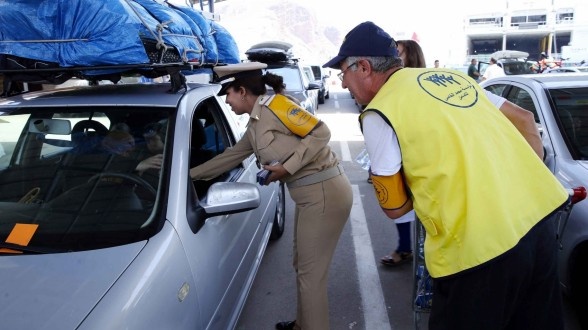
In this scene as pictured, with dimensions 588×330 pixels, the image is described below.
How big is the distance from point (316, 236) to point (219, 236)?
0.53 meters

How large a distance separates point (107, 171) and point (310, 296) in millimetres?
1246

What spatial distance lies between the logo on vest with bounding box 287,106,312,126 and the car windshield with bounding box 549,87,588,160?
194 centimetres

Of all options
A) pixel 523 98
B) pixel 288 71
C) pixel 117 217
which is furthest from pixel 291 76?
pixel 117 217

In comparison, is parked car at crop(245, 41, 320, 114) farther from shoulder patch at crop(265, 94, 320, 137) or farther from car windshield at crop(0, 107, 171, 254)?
car windshield at crop(0, 107, 171, 254)

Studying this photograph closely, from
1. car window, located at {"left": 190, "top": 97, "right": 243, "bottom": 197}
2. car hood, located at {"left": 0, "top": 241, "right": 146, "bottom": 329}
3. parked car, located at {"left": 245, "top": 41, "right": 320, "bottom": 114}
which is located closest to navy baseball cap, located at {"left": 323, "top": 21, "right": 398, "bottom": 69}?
car hood, located at {"left": 0, "top": 241, "right": 146, "bottom": 329}

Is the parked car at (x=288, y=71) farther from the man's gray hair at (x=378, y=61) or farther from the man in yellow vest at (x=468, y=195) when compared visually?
the man in yellow vest at (x=468, y=195)

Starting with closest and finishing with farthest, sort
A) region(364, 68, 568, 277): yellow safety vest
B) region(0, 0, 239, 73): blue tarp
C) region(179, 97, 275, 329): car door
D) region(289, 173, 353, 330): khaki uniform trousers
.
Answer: region(364, 68, 568, 277): yellow safety vest < region(179, 97, 275, 329): car door < region(0, 0, 239, 73): blue tarp < region(289, 173, 353, 330): khaki uniform trousers

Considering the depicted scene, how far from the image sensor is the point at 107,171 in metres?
2.10

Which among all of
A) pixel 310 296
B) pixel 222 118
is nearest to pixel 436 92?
pixel 310 296

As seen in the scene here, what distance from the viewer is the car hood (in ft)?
4.28

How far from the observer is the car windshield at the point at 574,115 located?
298cm

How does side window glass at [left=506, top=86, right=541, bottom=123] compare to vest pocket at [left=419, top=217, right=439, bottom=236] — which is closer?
vest pocket at [left=419, top=217, right=439, bottom=236]

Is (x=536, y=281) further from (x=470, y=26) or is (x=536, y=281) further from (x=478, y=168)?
(x=470, y=26)

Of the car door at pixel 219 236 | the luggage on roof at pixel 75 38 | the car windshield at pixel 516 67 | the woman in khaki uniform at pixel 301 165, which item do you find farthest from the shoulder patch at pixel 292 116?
the car windshield at pixel 516 67
